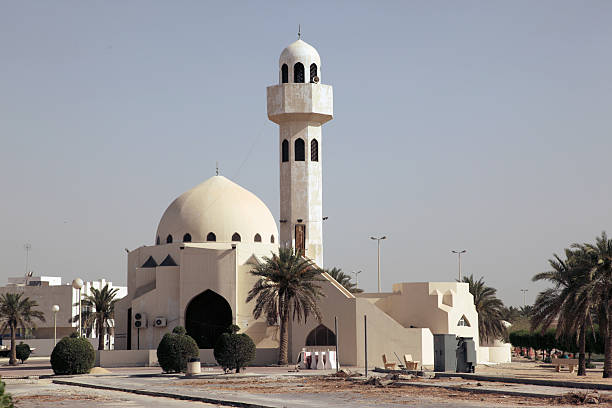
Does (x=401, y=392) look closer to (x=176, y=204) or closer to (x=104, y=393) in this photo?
(x=104, y=393)

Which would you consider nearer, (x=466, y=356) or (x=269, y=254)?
(x=466, y=356)

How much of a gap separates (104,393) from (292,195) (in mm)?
24494

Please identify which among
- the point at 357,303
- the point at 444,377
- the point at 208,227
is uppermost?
the point at 208,227

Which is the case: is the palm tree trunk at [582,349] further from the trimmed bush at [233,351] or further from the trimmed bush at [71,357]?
the trimmed bush at [71,357]

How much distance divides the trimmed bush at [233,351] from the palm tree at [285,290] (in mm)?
6147

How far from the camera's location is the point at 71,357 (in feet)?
117

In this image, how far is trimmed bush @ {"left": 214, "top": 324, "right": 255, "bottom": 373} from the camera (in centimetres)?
3631

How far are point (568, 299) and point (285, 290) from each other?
1415 centimetres

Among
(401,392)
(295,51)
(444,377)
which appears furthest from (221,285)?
(401,392)

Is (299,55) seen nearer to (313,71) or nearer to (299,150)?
(313,71)

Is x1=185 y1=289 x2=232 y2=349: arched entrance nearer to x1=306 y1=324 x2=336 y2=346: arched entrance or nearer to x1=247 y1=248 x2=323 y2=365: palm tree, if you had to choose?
x1=247 y1=248 x2=323 y2=365: palm tree

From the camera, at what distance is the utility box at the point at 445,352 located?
34.9m

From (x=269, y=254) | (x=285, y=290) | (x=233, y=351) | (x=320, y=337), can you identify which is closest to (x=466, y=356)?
(x=233, y=351)

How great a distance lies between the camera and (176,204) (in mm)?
52906
